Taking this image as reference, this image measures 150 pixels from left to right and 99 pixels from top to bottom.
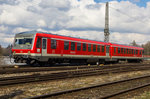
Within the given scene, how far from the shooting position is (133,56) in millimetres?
33906

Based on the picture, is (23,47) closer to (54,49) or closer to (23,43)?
(23,43)

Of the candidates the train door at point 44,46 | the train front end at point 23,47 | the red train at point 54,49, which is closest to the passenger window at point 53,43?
the red train at point 54,49

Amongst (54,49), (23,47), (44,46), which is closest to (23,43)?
(23,47)

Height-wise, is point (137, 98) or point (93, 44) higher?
point (93, 44)

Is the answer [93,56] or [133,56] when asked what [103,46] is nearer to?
[93,56]

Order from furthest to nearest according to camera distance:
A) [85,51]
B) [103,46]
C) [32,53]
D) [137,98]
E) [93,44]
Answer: [103,46] → [93,44] → [85,51] → [32,53] → [137,98]

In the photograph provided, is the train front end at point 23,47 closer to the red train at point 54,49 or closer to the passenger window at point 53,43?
the red train at point 54,49

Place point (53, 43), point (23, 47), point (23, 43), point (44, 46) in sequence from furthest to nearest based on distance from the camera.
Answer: point (53, 43)
point (23, 43)
point (44, 46)
point (23, 47)

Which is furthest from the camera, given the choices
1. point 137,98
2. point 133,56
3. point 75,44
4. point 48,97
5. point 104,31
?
point 104,31

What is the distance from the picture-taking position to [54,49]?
61.2ft

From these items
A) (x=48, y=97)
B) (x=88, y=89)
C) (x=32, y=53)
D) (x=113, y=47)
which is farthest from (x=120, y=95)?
(x=113, y=47)

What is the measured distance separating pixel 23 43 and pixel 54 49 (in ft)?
10.5

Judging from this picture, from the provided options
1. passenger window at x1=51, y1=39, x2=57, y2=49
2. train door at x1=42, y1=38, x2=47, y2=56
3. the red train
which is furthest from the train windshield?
passenger window at x1=51, y1=39, x2=57, y2=49

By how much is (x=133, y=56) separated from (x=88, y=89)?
27828mm
